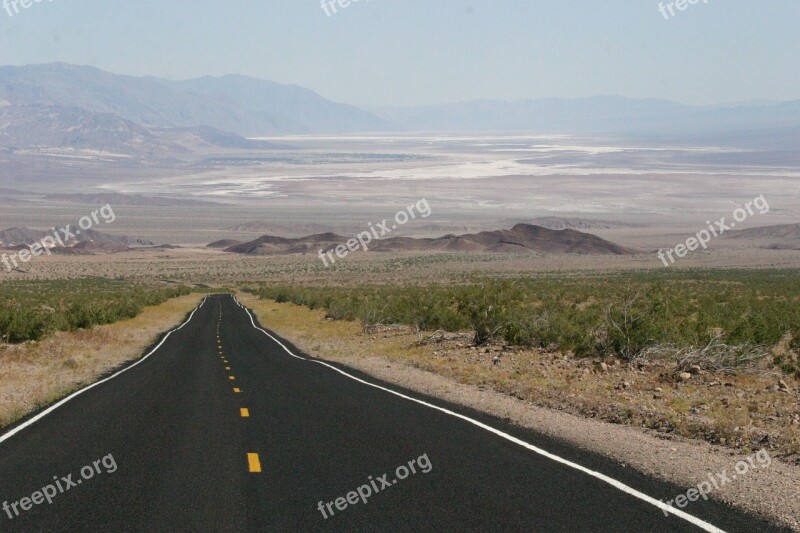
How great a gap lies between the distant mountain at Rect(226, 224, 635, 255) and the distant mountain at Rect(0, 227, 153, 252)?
2185cm

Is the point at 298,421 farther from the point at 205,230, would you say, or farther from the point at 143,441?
the point at 205,230

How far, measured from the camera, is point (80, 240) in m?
146

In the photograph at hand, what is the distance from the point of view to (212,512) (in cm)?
759

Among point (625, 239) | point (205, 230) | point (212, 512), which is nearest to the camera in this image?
point (212, 512)

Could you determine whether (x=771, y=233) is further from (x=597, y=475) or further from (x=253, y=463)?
(x=253, y=463)

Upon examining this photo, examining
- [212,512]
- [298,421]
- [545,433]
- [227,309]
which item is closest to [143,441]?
[298,421]

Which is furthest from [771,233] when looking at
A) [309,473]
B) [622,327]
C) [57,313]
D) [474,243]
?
[309,473]

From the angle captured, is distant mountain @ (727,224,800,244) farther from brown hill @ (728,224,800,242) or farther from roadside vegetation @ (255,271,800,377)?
roadside vegetation @ (255,271,800,377)

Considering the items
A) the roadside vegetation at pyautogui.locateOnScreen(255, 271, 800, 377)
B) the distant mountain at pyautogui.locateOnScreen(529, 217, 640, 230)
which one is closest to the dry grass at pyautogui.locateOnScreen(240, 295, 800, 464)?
the roadside vegetation at pyautogui.locateOnScreen(255, 271, 800, 377)

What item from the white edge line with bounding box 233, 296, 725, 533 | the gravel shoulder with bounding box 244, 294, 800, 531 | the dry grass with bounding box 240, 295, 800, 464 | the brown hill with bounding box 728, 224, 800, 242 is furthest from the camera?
the brown hill with bounding box 728, 224, 800, 242

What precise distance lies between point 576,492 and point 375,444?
9.90ft

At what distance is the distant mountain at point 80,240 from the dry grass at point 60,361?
103475mm

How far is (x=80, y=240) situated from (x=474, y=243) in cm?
6981

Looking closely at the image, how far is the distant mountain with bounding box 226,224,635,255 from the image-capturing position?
123 meters
